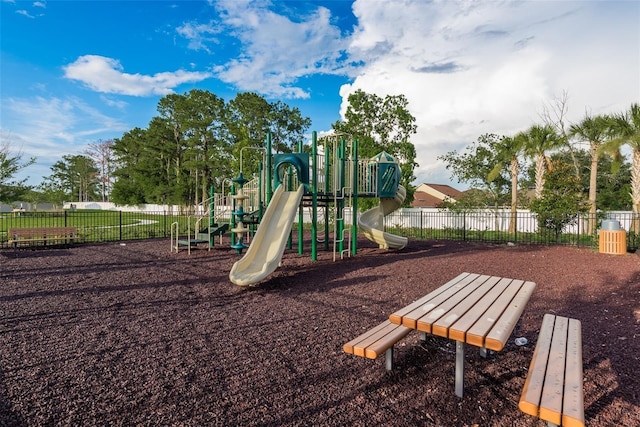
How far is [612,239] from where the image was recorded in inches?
421

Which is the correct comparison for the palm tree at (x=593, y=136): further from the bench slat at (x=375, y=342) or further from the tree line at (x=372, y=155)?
the bench slat at (x=375, y=342)

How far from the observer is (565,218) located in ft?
46.0

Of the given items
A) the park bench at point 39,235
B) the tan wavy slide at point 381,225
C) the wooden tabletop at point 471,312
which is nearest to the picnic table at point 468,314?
the wooden tabletop at point 471,312

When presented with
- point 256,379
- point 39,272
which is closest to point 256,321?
point 256,379

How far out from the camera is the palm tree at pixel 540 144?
1962 centimetres

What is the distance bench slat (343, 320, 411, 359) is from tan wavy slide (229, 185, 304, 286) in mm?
3499

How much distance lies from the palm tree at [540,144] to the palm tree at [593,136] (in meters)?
1.21

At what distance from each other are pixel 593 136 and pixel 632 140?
2482mm

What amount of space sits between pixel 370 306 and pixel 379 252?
581 centimetres

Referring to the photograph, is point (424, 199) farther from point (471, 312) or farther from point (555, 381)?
point (555, 381)

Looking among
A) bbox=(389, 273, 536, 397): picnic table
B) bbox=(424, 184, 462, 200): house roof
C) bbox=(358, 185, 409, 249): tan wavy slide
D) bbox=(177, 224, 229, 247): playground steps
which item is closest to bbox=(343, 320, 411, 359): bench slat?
bbox=(389, 273, 536, 397): picnic table

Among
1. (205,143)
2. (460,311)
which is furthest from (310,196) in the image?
(205,143)

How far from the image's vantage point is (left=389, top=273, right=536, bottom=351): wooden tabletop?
2.30m

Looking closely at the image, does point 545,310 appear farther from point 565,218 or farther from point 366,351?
point 565,218
